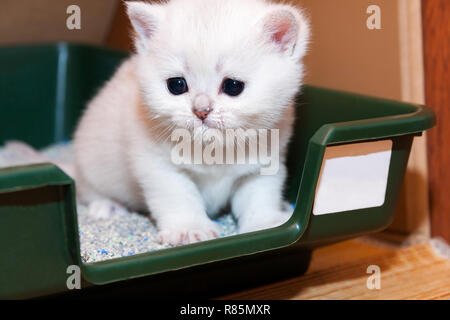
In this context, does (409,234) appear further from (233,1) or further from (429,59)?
(233,1)

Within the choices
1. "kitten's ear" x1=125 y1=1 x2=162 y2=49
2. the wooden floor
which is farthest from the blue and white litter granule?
"kitten's ear" x1=125 y1=1 x2=162 y2=49

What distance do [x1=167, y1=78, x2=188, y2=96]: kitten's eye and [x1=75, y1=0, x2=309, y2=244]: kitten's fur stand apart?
0.01m

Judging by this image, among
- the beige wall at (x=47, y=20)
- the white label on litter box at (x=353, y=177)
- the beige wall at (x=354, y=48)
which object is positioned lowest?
the white label on litter box at (x=353, y=177)

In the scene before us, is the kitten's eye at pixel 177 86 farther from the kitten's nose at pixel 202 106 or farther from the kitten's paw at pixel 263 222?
the kitten's paw at pixel 263 222

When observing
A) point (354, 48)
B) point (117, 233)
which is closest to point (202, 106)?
point (117, 233)

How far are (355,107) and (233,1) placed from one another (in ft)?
1.64

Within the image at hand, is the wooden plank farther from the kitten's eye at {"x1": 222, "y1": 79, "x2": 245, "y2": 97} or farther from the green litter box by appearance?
the kitten's eye at {"x1": 222, "y1": 79, "x2": 245, "y2": 97}

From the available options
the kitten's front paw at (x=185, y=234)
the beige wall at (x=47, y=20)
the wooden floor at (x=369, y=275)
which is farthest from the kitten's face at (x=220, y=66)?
the beige wall at (x=47, y=20)

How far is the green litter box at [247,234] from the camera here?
1.03 meters

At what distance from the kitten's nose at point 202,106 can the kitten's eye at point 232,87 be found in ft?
0.16

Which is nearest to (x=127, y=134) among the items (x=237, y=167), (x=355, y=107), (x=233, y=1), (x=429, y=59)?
(x=237, y=167)

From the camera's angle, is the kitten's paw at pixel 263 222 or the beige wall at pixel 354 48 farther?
the beige wall at pixel 354 48

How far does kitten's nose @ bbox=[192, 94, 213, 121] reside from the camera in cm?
126
